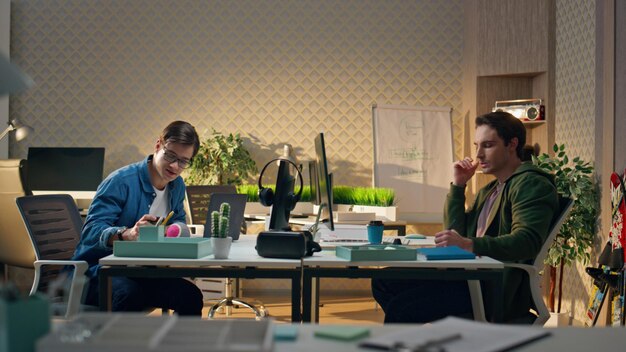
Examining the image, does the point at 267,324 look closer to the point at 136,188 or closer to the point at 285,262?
the point at 285,262

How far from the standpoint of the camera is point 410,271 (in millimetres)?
2557

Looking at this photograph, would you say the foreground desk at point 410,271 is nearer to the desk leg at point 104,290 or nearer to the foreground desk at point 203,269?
the foreground desk at point 203,269

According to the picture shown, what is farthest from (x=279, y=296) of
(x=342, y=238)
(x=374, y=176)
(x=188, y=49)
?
(x=342, y=238)

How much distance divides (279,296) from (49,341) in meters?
5.65

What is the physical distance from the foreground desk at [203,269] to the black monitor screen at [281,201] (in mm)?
355

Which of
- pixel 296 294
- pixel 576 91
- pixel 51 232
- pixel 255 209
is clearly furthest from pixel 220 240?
pixel 576 91

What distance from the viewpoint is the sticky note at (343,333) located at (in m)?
1.34

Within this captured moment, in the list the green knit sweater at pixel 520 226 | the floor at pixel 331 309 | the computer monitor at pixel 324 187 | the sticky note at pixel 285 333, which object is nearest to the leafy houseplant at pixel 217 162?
the floor at pixel 331 309

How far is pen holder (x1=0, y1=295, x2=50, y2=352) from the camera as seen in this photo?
3.53 feet

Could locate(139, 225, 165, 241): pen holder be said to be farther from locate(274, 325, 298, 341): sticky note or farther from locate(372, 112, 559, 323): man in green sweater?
locate(274, 325, 298, 341): sticky note

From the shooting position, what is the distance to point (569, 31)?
223 inches

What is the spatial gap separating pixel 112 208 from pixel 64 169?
3.61m

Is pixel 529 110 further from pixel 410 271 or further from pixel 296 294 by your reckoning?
pixel 296 294

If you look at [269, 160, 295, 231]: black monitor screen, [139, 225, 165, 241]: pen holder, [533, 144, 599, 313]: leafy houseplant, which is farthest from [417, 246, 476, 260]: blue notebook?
[533, 144, 599, 313]: leafy houseplant
